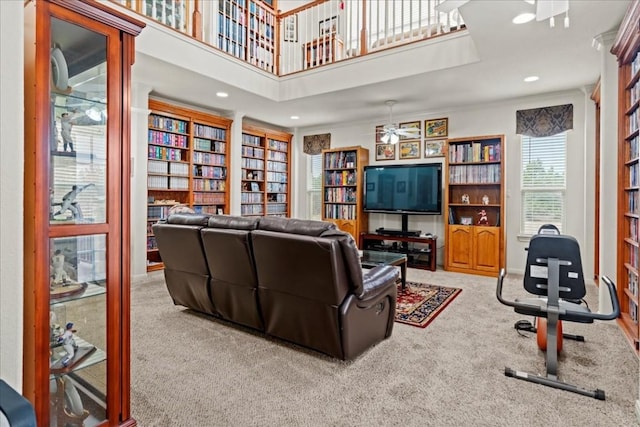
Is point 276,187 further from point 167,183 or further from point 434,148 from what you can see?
point 434,148

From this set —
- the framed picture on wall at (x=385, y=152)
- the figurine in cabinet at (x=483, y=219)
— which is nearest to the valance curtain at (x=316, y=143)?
the framed picture on wall at (x=385, y=152)

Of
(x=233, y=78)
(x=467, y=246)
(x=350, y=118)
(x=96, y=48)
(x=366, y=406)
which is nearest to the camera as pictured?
(x=96, y=48)

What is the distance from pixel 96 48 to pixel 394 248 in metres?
5.05

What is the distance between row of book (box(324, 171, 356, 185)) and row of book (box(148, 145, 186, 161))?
8.44ft

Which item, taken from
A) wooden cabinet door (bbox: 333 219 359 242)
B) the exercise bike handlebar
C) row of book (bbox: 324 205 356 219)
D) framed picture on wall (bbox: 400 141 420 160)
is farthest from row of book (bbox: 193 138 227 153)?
the exercise bike handlebar

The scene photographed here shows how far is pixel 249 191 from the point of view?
6.69 meters

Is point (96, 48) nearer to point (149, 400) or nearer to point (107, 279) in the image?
point (107, 279)

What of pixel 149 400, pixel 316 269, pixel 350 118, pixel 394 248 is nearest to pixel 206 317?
pixel 149 400

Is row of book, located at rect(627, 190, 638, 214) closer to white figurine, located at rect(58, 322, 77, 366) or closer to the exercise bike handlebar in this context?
the exercise bike handlebar

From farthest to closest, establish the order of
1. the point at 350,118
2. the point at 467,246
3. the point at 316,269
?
the point at 350,118, the point at 467,246, the point at 316,269

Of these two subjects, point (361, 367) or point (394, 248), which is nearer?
point (361, 367)

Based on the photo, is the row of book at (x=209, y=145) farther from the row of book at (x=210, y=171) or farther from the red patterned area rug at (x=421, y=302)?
the red patterned area rug at (x=421, y=302)

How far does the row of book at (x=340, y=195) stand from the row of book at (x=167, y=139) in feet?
8.62

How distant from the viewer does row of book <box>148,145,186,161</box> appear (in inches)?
198
